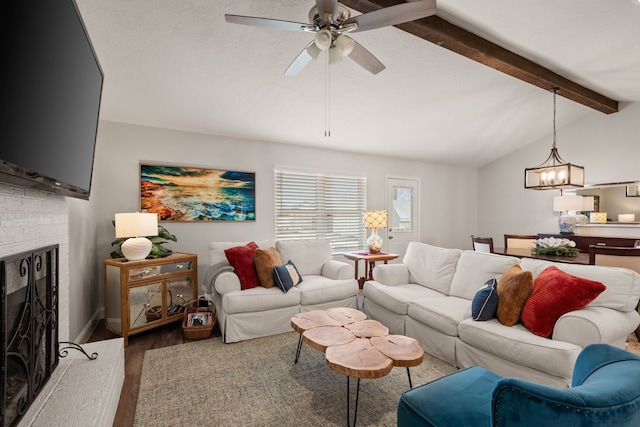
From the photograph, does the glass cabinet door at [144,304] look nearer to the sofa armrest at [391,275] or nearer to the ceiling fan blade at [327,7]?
the sofa armrest at [391,275]

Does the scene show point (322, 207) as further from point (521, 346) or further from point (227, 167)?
point (521, 346)

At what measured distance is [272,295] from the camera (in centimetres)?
312

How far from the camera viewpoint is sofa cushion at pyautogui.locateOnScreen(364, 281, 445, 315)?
9.68ft

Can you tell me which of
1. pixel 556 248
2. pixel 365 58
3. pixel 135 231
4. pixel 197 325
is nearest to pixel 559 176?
pixel 556 248

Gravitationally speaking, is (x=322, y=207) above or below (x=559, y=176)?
below

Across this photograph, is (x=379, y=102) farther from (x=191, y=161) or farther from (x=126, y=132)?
(x=126, y=132)

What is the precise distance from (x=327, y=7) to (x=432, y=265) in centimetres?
266

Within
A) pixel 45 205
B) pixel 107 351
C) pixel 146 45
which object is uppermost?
pixel 146 45

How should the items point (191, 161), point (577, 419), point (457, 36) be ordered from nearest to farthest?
point (577, 419)
point (457, 36)
point (191, 161)

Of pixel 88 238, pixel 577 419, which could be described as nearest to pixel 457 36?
pixel 577 419

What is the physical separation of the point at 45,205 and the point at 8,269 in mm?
594

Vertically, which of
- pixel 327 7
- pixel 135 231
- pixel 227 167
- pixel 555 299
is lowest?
pixel 555 299

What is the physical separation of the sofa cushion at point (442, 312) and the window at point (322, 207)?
2.51m

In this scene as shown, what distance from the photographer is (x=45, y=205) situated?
1675 mm
